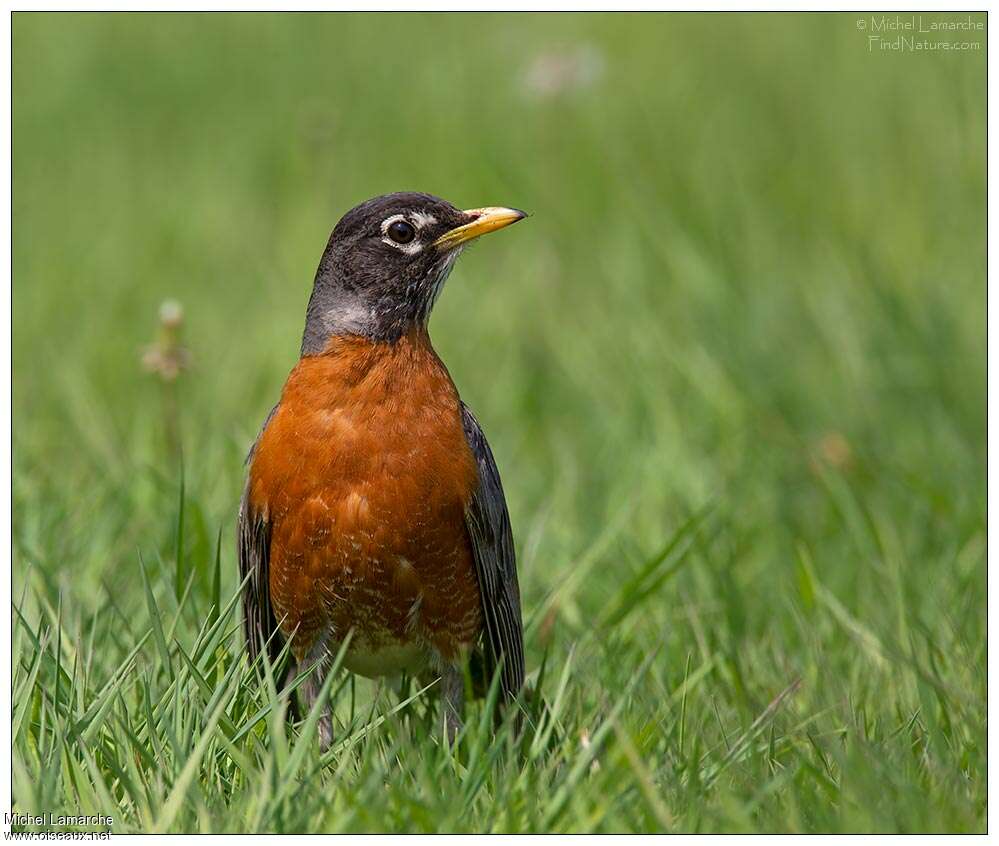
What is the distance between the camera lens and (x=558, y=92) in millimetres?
7152

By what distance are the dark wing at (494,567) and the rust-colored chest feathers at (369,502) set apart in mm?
40

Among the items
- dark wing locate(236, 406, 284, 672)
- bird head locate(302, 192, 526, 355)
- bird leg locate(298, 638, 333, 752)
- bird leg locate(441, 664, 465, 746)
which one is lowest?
bird leg locate(441, 664, 465, 746)

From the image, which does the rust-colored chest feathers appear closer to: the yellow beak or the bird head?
the bird head

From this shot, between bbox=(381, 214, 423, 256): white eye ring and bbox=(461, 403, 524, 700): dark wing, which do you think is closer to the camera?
bbox=(461, 403, 524, 700): dark wing

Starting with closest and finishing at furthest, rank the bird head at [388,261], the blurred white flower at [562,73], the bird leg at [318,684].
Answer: the bird leg at [318,684] → the bird head at [388,261] → the blurred white flower at [562,73]

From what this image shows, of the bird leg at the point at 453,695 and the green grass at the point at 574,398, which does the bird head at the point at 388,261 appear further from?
the bird leg at the point at 453,695

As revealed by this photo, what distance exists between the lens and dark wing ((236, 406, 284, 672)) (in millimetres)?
3980

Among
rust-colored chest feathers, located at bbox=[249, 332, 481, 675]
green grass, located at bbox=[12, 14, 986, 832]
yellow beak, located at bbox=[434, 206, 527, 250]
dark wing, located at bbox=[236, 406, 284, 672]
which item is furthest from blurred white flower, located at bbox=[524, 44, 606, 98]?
dark wing, located at bbox=[236, 406, 284, 672]

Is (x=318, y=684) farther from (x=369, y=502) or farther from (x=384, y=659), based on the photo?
(x=369, y=502)

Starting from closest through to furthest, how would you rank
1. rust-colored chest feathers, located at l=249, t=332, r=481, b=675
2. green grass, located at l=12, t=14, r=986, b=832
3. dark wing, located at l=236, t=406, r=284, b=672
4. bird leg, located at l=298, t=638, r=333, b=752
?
green grass, located at l=12, t=14, r=986, b=832 < bird leg, located at l=298, t=638, r=333, b=752 < rust-colored chest feathers, located at l=249, t=332, r=481, b=675 < dark wing, located at l=236, t=406, r=284, b=672

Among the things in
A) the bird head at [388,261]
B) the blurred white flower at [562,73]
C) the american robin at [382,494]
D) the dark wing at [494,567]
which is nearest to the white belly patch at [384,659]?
the american robin at [382,494]

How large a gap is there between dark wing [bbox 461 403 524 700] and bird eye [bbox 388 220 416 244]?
0.50 metres

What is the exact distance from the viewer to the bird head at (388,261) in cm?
410

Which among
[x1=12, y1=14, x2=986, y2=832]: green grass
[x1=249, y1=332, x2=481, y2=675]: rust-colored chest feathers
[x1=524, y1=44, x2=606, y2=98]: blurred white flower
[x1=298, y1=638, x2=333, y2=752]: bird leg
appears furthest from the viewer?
[x1=524, y1=44, x2=606, y2=98]: blurred white flower
